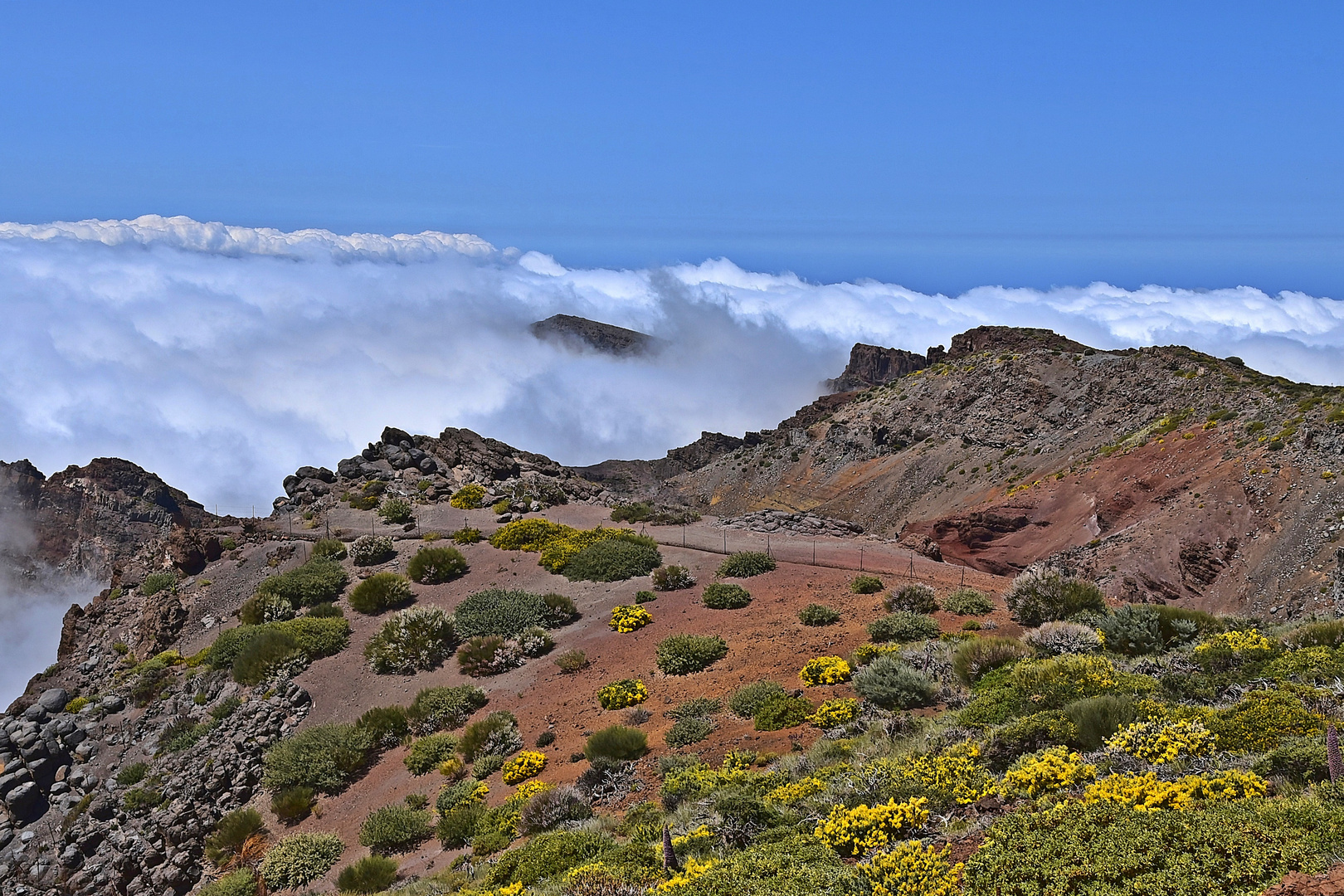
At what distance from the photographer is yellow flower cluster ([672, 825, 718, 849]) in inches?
338

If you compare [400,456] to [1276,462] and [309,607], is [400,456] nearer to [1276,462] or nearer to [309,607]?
[309,607]

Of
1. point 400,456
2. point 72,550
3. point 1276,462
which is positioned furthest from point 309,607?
point 72,550

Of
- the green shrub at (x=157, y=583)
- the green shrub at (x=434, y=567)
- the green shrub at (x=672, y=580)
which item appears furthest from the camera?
the green shrub at (x=157, y=583)

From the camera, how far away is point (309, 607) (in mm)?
24766

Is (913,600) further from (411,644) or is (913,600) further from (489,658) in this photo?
(411,644)

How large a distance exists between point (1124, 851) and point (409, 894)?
812 centimetres

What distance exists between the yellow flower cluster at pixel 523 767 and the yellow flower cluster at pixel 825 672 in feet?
15.2

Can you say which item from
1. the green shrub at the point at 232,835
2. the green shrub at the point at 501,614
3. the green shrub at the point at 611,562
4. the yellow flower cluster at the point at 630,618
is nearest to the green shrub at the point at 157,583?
the green shrub at the point at 501,614

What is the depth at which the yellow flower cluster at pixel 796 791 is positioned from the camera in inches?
365

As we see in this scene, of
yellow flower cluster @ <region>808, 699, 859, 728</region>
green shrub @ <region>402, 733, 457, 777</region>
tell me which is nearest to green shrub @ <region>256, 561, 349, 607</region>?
green shrub @ <region>402, 733, 457, 777</region>

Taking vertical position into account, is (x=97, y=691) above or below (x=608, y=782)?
below

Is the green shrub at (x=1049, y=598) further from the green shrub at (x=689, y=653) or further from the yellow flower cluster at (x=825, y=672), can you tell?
the green shrub at (x=689, y=653)

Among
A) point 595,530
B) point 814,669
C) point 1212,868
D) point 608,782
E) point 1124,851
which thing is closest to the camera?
point 1212,868

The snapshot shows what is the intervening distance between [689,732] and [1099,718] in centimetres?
654
